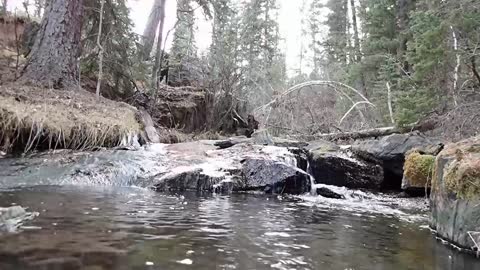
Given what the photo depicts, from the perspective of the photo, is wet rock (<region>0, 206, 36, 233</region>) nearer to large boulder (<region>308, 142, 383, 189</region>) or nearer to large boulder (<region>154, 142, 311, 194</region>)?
large boulder (<region>154, 142, 311, 194</region>)

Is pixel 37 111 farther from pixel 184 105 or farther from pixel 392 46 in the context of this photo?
pixel 392 46

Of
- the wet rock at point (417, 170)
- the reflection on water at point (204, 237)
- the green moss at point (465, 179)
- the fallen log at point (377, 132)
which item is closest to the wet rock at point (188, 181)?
the reflection on water at point (204, 237)

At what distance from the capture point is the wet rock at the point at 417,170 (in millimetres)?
7512

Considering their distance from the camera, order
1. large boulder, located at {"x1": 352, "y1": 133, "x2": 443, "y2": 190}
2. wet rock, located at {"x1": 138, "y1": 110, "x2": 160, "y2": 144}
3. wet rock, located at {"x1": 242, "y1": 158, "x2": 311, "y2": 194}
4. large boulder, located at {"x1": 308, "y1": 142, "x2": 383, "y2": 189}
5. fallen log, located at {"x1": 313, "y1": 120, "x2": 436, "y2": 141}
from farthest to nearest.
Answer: wet rock, located at {"x1": 138, "y1": 110, "x2": 160, "y2": 144}
fallen log, located at {"x1": 313, "y1": 120, "x2": 436, "y2": 141}
large boulder, located at {"x1": 308, "y1": 142, "x2": 383, "y2": 189}
large boulder, located at {"x1": 352, "y1": 133, "x2": 443, "y2": 190}
wet rock, located at {"x1": 242, "y1": 158, "x2": 311, "y2": 194}

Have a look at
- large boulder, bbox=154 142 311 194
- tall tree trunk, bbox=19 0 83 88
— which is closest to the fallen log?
large boulder, bbox=154 142 311 194

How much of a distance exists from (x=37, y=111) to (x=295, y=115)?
10.1 metres

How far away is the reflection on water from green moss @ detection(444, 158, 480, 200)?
0.54 m

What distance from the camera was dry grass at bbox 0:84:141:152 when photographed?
743 centimetres

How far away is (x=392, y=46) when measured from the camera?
1648 centimetres

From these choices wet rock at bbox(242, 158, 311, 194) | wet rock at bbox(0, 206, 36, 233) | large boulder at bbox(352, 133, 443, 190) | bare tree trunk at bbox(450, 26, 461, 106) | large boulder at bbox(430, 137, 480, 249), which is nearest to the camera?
wet rock at bbox(0, 206, 36, 233)

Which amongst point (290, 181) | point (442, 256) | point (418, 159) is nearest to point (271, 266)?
point (442, 256)

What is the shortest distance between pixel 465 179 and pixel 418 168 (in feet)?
12.4

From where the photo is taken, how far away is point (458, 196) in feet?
13.2

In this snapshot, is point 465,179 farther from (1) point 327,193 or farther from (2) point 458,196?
(1) point 327,193
